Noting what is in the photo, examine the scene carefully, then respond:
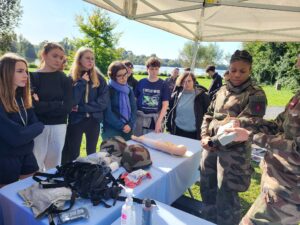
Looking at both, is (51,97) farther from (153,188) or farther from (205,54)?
(205,54)

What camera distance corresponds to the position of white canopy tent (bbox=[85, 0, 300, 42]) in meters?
2.55

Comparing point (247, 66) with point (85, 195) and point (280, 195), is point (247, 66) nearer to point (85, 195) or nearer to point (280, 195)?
point (280, 195)

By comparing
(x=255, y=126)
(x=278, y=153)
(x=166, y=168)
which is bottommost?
(x=166, y=168)

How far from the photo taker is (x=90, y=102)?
2920mm

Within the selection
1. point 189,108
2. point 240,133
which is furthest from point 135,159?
point 189,108

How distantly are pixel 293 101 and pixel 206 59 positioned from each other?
5747 cm

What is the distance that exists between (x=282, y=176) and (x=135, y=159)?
1.10 meters

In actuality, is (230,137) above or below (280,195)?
above

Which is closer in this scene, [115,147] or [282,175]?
[282,175]

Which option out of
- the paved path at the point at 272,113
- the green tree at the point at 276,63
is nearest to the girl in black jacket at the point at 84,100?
the paved path at the point at 272,113

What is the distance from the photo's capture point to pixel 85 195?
1573mm

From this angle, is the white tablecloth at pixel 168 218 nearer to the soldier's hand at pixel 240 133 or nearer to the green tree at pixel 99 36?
the soldier's hand at pixel 240 133

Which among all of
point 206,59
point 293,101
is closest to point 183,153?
point 293,101

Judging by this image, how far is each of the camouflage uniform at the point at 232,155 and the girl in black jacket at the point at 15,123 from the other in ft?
Answer: 5.28
